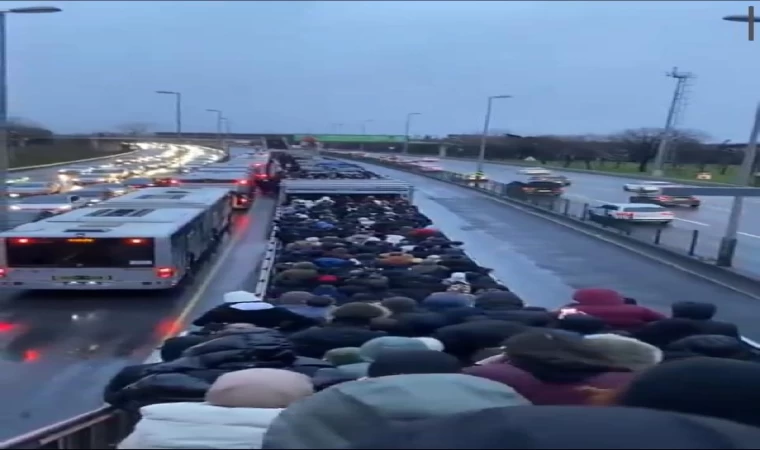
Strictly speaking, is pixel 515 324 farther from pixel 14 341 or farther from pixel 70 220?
pixel 70 220

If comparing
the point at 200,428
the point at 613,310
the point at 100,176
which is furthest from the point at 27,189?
the point at 200,428

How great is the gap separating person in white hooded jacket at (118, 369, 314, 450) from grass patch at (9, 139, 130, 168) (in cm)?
6647

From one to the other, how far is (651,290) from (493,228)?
46.6 feet

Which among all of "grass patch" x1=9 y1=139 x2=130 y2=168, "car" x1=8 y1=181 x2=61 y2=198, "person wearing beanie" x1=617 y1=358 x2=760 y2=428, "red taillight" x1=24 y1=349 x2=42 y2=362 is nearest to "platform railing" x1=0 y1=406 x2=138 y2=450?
"person wearing beanie" x1=617 y1=358 x2=760 y2=428

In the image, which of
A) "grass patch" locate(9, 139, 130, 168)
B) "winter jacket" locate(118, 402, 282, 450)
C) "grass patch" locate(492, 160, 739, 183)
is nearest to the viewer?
"winter jacket" locate(118, 402, 282, 450)

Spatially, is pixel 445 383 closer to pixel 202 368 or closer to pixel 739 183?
pixel 202 368

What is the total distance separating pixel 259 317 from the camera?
33.1 feet

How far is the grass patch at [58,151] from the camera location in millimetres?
79469

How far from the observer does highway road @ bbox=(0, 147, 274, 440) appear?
11.0 meters

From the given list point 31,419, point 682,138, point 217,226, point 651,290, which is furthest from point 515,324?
point 682,138

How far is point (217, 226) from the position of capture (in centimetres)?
2762

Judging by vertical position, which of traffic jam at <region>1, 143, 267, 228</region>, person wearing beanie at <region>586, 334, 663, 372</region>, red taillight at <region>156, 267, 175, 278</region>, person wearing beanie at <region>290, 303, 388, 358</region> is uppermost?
person wearing beanie at <region>586, 334, 663, 372</region>

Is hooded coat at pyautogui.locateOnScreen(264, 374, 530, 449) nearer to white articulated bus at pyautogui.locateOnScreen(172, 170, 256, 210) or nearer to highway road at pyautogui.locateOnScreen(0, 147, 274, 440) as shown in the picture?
highway road at pyautogui.locateOnScreen(0, 147, 274, 440)

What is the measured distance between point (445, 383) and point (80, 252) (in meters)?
14.8
